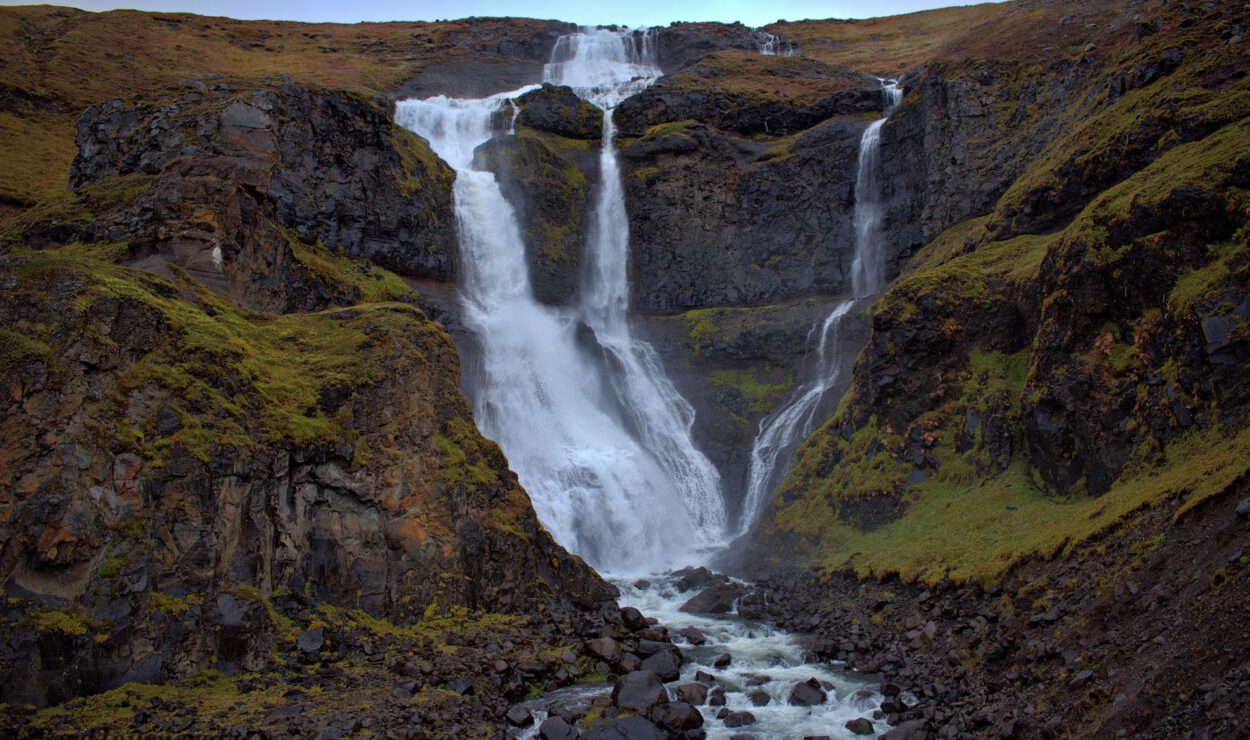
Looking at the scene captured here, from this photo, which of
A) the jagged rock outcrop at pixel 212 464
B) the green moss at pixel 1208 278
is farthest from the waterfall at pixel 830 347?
the green moss at pixel 1208 278

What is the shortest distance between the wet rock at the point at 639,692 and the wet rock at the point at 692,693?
1.04 feet

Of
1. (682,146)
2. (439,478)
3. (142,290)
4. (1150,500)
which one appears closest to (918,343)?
(1150,500)

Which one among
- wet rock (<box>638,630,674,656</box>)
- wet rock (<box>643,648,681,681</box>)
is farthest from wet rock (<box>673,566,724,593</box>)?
wet rock (<box>643,648,681,681</box>)

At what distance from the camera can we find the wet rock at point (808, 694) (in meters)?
14.2

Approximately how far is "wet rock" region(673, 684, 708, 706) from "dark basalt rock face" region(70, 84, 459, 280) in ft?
66.7

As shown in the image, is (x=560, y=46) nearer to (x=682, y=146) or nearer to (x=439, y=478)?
(x=682, y=146)

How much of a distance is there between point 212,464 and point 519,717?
23.1 ft

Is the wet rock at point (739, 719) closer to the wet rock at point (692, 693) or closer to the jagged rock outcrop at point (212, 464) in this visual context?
the wet rock at point (692, 693)

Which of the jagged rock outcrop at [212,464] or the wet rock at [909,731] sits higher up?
the jagged rock outcrop at [212,464]

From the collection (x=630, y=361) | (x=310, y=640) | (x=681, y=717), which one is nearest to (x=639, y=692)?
(x=681, y=717)

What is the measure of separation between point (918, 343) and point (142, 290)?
2129 cm

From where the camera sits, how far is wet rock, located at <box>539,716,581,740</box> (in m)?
12.2

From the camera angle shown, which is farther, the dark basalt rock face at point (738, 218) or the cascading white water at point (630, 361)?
the dark basalt rock face at point (738, 218)

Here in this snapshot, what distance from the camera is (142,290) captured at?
14.3 metres
